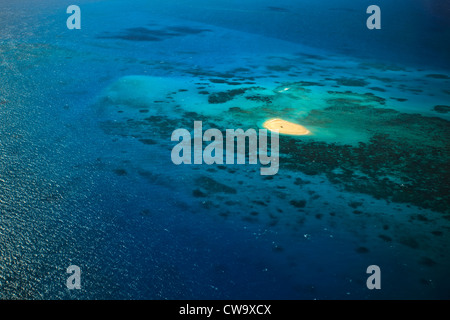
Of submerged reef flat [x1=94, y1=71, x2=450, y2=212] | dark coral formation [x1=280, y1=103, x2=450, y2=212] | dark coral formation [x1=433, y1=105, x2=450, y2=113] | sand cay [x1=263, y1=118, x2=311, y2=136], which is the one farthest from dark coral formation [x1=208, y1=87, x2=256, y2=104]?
dark coral formation [x1=433, y1=105, x2=450, y2=113]

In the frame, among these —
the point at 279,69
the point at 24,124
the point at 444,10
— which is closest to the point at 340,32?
the point at 279,69

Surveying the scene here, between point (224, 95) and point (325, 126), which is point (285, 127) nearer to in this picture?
point (325, 126)

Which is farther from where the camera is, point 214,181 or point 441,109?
point 441,109

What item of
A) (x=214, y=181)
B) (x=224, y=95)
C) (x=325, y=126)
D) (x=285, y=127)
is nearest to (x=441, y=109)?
(x=325, y=126)

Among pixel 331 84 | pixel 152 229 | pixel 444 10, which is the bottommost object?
pixel 152 229

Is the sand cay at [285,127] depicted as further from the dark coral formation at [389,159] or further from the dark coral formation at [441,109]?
the dark coral formation at [441,109]

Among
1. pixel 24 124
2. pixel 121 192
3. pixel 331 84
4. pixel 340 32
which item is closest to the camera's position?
pixel 121 192
